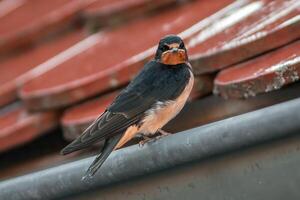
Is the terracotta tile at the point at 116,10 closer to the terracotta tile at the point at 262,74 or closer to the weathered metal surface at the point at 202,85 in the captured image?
the weathered metal surface at the point at 202,85

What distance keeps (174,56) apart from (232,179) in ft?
2.39

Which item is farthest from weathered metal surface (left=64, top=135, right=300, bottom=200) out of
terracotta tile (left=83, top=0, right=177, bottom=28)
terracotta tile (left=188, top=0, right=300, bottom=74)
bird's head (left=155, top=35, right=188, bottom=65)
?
terracotta tile (left=83, top=0, right=177, bottom=28)

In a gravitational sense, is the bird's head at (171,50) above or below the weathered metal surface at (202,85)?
above

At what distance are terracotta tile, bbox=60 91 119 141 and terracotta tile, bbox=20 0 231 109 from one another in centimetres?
3

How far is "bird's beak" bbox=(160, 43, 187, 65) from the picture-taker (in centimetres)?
286

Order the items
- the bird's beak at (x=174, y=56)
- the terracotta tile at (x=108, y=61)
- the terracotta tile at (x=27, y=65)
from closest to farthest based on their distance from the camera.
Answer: the bird's beak at (x=174, y=56) < the terracotta tile at (x=108, y=61) < the terracotta tile at (x=27, y=65)

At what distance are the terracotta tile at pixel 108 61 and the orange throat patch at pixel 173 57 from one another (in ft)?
0.36

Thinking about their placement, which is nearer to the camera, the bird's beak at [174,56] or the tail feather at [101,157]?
the tail feather at [101,157]

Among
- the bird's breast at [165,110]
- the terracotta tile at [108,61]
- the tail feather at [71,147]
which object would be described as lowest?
the bird's breast at [165,110]

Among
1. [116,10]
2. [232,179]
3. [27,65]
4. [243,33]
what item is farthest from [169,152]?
[27,65]

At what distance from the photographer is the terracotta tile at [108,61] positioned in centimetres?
296

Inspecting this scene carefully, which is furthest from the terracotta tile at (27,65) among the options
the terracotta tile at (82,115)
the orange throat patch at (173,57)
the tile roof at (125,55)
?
the orange throat patch at (173,57)

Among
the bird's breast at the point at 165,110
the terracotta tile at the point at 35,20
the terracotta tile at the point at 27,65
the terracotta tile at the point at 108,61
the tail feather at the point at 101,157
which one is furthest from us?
the terracotta tile at the point at 35,20

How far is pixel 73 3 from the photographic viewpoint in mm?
3826
